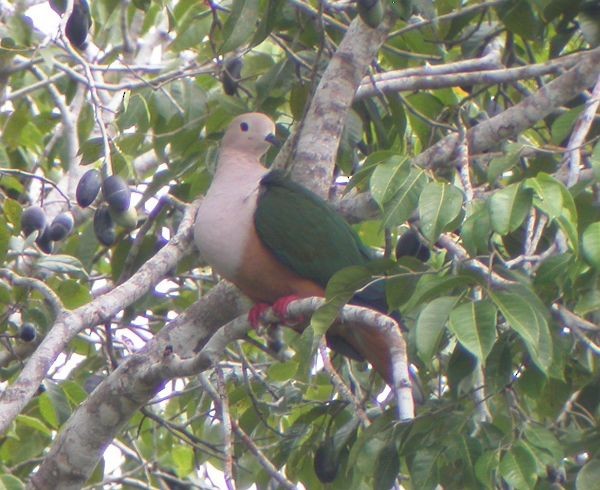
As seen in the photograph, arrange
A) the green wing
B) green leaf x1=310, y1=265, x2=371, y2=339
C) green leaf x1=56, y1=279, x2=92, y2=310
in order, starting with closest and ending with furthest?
green leaf x1=310, y1=265, x2=371, y2=339 < the green wing < green leaf x1=56, y1=279, x2=92, y2=310

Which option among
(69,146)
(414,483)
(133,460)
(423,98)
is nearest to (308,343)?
(414,483)

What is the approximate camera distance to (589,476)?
250 centimetres

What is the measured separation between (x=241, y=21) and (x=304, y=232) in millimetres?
606

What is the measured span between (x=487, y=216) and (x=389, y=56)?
64.1 inches

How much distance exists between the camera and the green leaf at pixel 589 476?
97.5 inches

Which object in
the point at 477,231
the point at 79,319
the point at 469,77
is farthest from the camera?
the point at 469,77

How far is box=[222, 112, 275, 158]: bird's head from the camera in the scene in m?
3.62

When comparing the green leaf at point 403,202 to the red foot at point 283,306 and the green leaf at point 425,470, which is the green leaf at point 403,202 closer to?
the green leaf at point 425,470

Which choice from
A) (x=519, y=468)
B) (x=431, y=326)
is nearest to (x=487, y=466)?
(x=519, y=468)

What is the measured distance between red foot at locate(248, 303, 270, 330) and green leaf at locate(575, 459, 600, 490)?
993mm

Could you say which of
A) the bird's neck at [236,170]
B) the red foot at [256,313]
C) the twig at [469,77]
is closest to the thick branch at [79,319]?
the bird's neck at [236,170]

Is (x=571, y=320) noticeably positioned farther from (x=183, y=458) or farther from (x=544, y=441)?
(x=183, y=458)

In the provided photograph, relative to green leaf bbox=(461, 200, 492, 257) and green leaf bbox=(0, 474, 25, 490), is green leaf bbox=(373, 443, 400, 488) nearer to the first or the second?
green leaf bbox=(461, 200, 492, 257)

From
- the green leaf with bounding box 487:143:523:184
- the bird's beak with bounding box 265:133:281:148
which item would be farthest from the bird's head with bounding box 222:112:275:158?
the green leaf with bounding box 487:143:523:184
